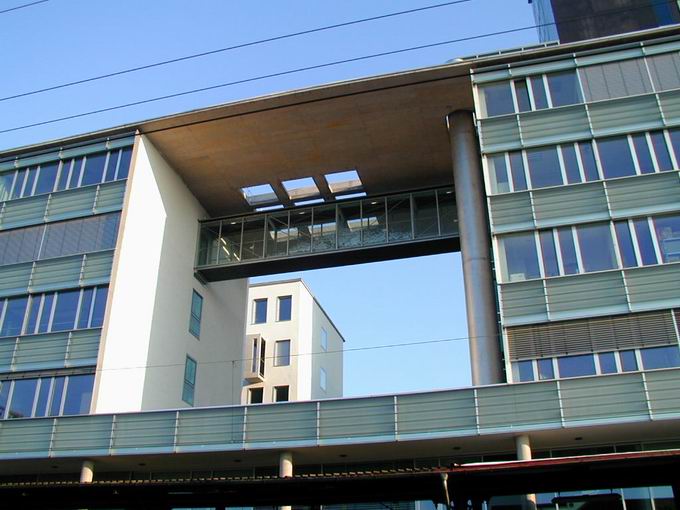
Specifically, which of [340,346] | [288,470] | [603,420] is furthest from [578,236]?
[340,346]

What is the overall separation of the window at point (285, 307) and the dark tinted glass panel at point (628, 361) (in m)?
32.4

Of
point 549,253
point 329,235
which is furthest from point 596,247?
point 329,235

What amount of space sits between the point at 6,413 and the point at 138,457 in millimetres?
6163

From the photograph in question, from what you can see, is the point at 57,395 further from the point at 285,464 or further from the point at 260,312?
the point at 260,312

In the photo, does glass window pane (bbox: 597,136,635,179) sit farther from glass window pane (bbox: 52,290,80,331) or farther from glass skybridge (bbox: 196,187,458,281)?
glass window pane (bbox: 52,290,80,331)

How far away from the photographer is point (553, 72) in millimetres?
26688

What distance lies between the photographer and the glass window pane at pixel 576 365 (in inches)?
862

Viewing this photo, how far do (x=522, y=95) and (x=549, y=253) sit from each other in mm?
6327

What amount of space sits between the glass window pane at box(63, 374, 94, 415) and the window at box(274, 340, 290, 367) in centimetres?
2461

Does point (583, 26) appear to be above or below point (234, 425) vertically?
above

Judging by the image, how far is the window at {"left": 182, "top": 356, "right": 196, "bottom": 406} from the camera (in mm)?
30950

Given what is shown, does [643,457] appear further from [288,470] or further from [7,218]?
[7,218]

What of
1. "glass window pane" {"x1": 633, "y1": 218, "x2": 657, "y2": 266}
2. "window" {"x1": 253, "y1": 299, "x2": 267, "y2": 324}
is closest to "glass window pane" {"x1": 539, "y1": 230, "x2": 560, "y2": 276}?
"glass window pane" {"x1": 633, "y1": 218, "x2": 657, "y2": 266}

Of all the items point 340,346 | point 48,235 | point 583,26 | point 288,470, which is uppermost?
point 583,26
